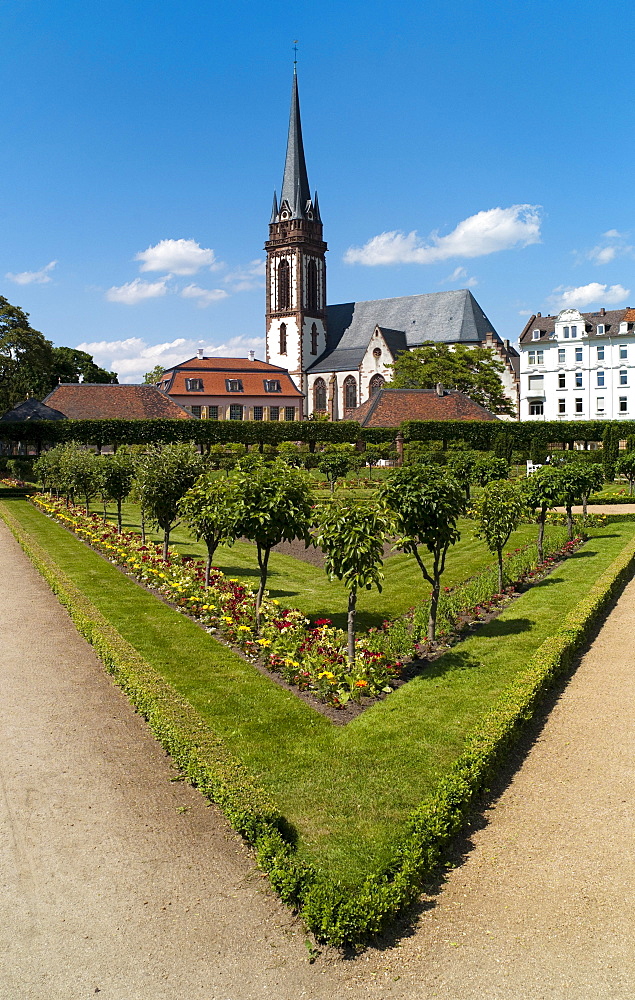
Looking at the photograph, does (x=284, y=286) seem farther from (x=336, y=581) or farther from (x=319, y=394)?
(x=336, y=581)

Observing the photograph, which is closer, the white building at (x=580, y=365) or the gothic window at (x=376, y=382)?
the white building at (x=580, y=365)

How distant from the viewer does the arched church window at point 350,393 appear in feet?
342

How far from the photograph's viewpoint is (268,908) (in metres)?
6.60

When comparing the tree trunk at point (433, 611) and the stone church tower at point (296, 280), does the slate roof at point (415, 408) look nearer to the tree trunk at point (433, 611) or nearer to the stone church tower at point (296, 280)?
the stone church tower at point (296, 280)

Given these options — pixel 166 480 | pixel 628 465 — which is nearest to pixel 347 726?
pixel 166 480

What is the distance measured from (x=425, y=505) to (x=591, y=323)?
239ft

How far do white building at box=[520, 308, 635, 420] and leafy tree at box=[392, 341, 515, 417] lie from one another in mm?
3302

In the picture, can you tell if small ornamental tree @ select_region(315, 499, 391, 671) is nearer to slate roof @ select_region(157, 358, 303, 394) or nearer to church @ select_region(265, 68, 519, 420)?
slate roof @ select_region(157, 358, 303, 394)

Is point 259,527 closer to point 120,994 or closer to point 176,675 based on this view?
point 176,675

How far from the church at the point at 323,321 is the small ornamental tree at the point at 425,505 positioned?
283ft

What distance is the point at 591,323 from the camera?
79.2 meters

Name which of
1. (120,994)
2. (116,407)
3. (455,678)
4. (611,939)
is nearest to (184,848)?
(120,994)

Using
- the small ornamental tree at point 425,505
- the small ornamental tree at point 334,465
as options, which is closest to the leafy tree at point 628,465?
the small ornamental tree at point 334,465

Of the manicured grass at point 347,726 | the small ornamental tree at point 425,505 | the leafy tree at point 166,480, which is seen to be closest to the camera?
the manicured grass at point 347,726
